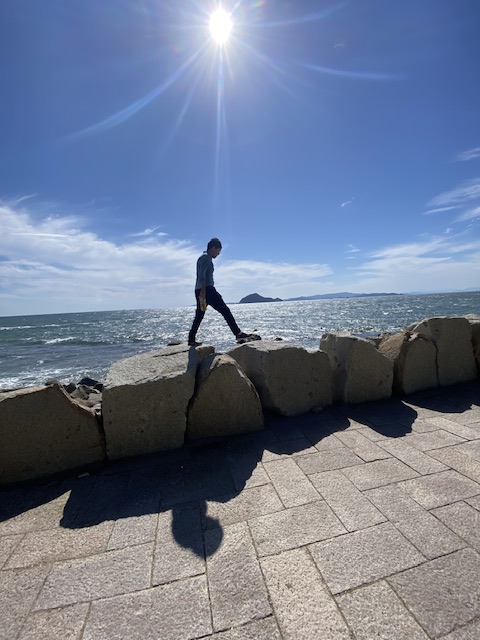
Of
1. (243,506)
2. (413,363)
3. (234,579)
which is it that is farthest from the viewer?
(413,363)

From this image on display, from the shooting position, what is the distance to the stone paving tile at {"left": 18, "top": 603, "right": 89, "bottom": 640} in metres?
1.46

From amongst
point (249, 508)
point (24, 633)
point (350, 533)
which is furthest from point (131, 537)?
point (350, 533)

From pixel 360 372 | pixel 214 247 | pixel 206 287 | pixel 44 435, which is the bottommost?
pixel 44 435

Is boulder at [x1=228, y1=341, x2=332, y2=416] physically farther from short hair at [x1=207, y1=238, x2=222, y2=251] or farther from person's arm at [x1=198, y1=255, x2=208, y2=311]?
short hair at [x1=207, y1=238, x2=222, y2=251]

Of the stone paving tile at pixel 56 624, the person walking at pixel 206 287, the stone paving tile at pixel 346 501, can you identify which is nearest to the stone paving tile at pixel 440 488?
the stone paving tile at pixel 346 501

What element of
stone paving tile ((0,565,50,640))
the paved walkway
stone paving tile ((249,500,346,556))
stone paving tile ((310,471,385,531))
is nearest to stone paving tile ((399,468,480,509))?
the paved walkway

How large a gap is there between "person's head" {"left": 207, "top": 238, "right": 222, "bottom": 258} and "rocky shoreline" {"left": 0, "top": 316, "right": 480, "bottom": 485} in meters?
2.00

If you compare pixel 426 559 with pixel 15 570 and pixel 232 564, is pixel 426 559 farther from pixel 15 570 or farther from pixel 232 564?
pixel 15 570

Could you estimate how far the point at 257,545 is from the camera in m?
1.91

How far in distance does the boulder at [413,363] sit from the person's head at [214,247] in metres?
3.23

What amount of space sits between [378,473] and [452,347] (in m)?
2.94

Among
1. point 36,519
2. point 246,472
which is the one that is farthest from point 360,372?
point 36,519

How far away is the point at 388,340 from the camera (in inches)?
191

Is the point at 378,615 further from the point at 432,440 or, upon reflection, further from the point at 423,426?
the point at 423,426
